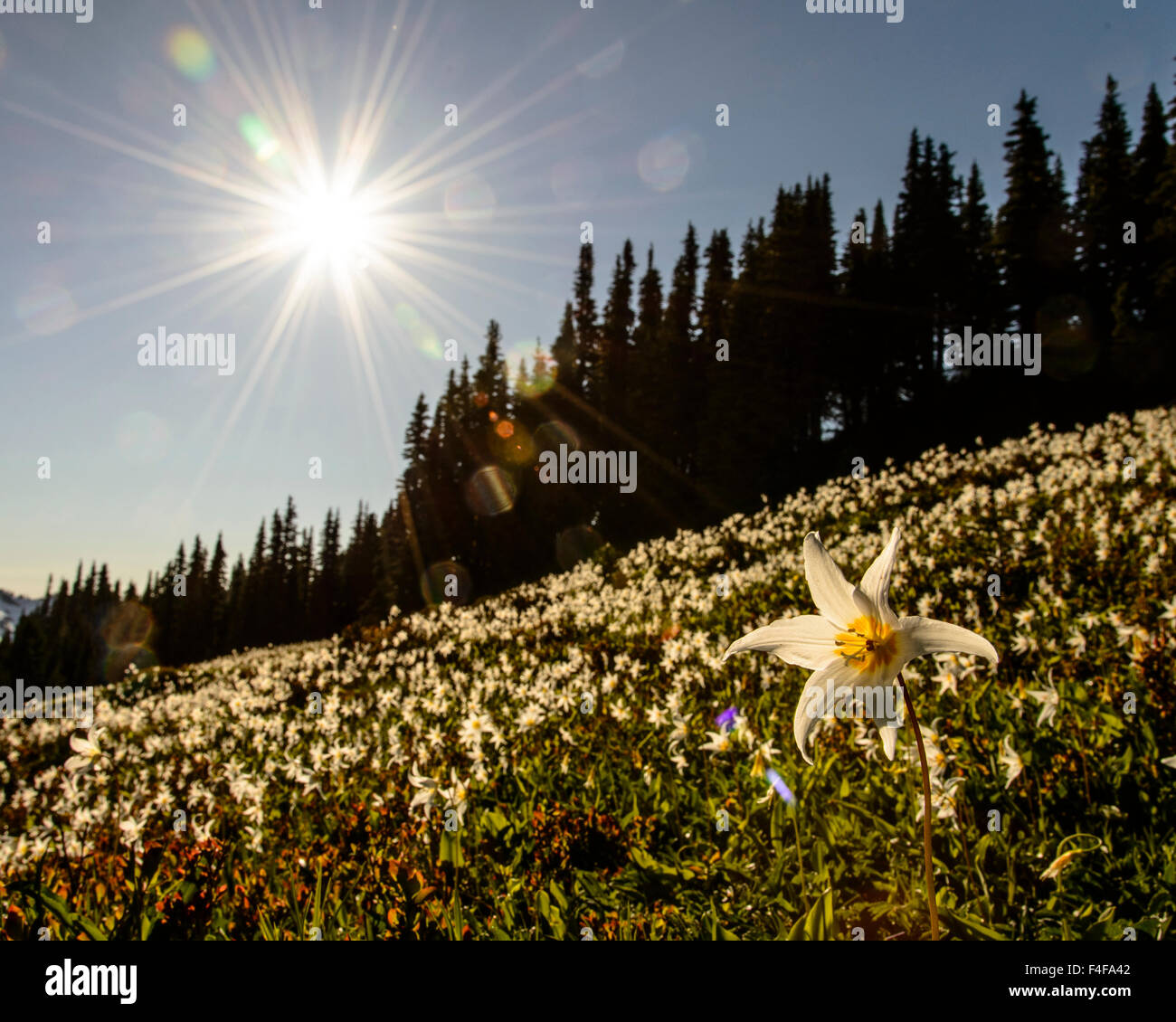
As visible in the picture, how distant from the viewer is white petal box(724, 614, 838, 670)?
4.94ft

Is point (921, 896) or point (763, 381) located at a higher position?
point (763, 381)

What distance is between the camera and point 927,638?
1365 millimetres

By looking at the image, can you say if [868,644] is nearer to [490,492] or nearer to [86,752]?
[86,752]

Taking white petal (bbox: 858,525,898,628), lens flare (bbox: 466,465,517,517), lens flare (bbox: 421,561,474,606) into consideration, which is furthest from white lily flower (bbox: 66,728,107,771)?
lens flare (bbox: 466,465,517,517)

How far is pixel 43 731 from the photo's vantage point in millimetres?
13289

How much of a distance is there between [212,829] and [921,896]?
511 cm

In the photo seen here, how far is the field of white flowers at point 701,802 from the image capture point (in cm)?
276

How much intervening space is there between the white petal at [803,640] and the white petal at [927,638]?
0.55 ft

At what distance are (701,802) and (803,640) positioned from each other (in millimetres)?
2737

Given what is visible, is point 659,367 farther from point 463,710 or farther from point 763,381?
point 463,710

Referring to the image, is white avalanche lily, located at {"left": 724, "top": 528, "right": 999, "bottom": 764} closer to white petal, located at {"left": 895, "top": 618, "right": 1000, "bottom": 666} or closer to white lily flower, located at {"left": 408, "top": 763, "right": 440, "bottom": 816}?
white petal, located at {"left": 895, "top": 618, "right": 1000, "bottom": 666}

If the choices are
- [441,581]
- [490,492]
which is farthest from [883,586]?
[490,492]
